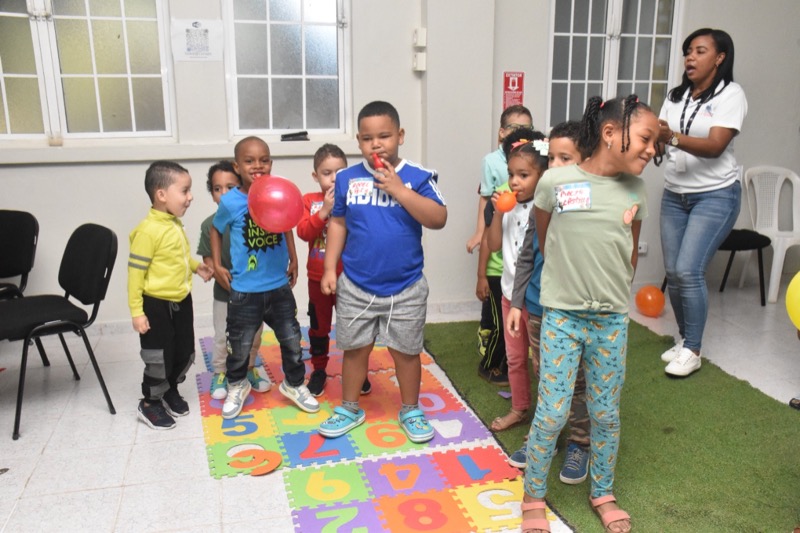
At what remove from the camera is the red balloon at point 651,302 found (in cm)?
413

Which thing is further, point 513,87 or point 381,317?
point 513,87

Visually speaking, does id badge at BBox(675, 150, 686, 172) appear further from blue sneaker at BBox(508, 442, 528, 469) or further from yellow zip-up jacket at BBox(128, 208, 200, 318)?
yellow zip-up jacket at BBox(128, 208, 200, 318)

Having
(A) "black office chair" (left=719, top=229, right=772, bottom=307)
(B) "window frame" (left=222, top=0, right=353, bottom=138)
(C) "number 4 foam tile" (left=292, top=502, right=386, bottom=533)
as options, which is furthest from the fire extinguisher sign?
(C) "number 4 foam tile" (left=292, top=502, right=386, bottom=533)

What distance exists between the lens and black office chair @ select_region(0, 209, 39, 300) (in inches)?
134

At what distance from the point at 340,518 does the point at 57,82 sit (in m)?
3.05

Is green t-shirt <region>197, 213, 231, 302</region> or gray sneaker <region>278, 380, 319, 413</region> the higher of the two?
green t-shirt <region>197, 213, 231, 302</region>

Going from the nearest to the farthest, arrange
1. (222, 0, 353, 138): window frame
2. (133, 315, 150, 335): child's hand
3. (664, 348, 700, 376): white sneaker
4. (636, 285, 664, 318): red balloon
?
(133, 315, 150, 335): child's hand
(664, 348, 700, 376): white sneaker
(222, 0, 353, 138): window frame
(636, 285, 664, 318): red balloon

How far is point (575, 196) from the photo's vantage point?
188 centimetres

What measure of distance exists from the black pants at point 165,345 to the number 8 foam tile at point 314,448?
57cm

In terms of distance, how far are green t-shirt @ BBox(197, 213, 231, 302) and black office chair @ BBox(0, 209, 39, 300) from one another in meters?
1.06

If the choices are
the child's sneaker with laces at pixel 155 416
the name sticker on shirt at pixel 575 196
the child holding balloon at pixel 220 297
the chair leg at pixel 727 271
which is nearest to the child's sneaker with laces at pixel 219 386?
the child holding balloon at pixel 220 297

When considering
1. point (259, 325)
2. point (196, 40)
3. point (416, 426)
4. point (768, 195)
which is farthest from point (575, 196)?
point (768, 195)

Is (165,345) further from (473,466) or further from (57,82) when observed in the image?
(57,82)

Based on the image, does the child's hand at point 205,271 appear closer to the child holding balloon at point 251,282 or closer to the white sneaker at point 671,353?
the child holding balloon at point 251,282
